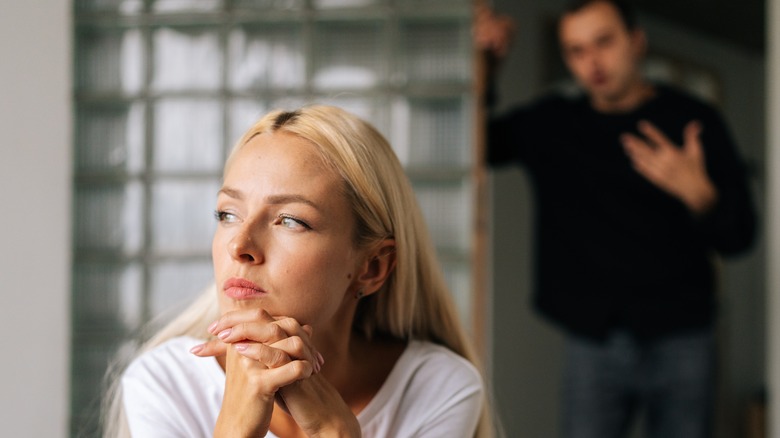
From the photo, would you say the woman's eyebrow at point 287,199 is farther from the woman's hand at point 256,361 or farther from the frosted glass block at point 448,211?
the frosted glass block at point 448,211

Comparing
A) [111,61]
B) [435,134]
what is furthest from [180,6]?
[435,134]

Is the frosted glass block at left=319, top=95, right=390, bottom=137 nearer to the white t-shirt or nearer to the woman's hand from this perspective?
the white t-shirt

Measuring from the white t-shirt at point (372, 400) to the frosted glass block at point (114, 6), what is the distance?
59.6 inches

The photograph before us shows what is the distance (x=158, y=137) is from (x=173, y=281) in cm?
43

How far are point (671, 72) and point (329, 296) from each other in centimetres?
420

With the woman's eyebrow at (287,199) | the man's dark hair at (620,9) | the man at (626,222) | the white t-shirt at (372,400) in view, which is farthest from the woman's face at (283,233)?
the man's dark hair at (620,9)

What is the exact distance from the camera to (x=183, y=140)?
263cm

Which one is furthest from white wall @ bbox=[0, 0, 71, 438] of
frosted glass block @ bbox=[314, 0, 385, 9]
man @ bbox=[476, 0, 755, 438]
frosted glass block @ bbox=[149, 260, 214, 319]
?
man @ bbox=[476, 0, 755, 438]

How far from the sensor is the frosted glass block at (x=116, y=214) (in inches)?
104

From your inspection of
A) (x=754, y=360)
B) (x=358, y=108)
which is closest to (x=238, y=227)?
(x=358, y=108)

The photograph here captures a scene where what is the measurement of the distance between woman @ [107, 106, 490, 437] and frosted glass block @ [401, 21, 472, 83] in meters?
1.18

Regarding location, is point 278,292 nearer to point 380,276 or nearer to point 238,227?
point 238,227

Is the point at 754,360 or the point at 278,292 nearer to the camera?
the point at 278,292

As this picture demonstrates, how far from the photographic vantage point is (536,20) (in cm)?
410
